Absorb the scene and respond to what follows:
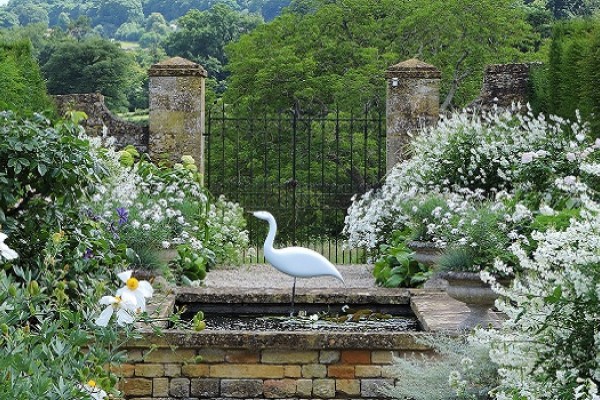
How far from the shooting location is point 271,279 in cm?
894

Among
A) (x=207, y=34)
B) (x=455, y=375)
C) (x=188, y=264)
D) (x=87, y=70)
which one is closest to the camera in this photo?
(x=455, y=375)

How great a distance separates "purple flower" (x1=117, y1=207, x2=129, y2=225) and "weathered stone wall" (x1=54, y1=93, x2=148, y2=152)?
13.5ft

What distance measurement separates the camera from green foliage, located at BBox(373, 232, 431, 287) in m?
7.45

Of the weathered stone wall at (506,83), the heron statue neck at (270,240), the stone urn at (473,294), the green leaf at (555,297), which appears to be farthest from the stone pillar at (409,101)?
the green leaf at (555,297)

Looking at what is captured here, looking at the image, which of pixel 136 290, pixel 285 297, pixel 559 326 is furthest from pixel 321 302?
pixel 136 290

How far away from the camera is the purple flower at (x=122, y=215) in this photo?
691cm

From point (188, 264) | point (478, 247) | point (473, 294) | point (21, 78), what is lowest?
point (188, 264)

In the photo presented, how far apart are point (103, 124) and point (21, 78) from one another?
3.21 ft

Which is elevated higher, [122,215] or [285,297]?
[122,215]

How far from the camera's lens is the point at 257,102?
1914 centimetres

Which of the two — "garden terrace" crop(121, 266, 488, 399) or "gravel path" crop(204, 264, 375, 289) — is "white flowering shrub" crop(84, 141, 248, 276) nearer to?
"gravel path" crop(204, 264, 375, 289)

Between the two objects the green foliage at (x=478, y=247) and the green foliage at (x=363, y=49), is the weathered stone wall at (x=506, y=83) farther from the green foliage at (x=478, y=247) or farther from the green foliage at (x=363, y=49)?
the green foliage at (x=363, y=49)

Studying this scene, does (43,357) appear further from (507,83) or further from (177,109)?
(507,83)

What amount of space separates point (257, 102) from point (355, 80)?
2002 millimetres
